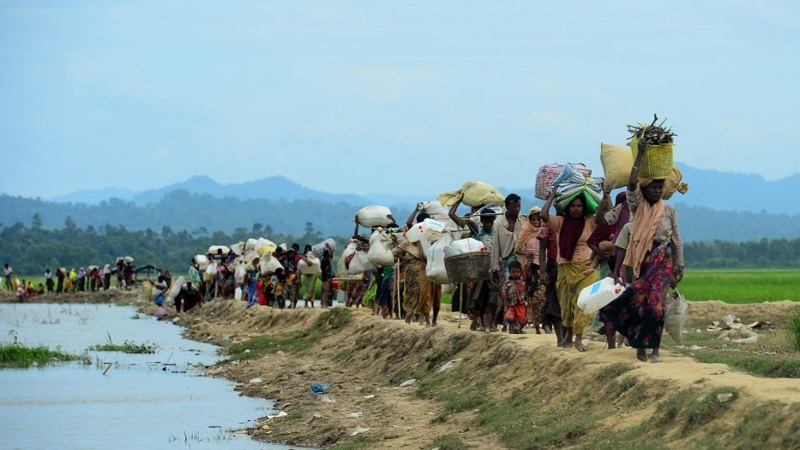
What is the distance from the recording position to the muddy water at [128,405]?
13.4 m

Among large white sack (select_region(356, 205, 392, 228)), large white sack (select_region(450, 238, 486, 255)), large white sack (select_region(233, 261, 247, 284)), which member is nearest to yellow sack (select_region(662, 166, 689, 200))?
large white sack (select_region(450, 238, 486, 255))

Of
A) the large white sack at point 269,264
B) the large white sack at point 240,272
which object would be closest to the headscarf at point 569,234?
the large white sack at point 269,264

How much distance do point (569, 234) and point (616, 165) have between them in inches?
31.2

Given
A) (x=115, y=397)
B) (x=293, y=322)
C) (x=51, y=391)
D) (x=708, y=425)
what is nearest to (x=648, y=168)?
(x=708, y=425)

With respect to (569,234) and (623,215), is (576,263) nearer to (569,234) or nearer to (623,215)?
(569,234)

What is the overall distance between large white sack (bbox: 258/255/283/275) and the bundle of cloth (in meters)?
16.3

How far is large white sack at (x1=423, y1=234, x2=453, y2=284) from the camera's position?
15375 millimetres

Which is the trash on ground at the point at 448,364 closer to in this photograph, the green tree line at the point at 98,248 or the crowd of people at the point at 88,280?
the crowd of people at the point at 88,280

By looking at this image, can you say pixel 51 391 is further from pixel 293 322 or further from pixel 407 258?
pixel 293 322

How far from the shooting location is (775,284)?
42.1 metres

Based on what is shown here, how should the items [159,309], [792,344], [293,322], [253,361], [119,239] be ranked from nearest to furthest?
[792,344] < [253,361] < [293,322] < [159,309] < [119,239]

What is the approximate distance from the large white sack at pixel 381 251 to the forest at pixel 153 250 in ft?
224

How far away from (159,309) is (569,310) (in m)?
29.0

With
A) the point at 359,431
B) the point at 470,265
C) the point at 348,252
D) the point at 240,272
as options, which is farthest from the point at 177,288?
the point at 359,431
